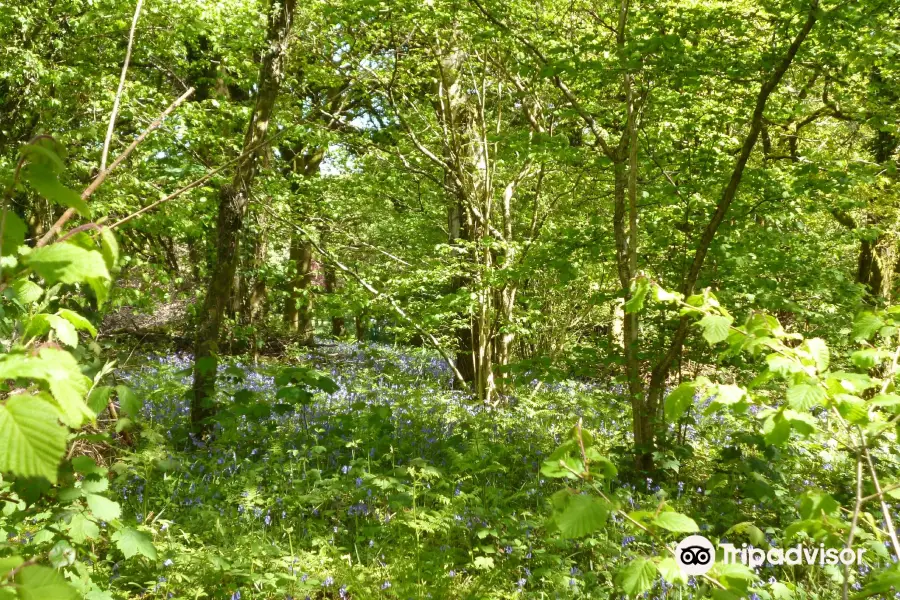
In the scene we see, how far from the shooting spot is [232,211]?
4.63 metres

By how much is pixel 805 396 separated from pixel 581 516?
0.67 metres

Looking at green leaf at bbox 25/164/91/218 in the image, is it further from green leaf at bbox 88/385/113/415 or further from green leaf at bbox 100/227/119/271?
green leaf at bbox 88/385/113/415

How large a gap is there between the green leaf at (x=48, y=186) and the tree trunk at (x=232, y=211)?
3451mm

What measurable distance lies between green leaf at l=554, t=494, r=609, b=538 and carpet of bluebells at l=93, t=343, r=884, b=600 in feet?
4.30

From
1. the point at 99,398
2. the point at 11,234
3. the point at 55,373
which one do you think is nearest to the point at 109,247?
the point at 11,234

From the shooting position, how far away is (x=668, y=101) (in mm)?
4641

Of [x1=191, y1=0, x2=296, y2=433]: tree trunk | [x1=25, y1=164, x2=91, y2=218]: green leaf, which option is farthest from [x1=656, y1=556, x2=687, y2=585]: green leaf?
[x1=191, y1=0, x2=296, y2=433]: tree trunk

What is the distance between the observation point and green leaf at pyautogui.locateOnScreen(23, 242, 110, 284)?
1051 mm

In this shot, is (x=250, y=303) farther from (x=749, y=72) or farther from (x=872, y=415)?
(x=872, y=415)

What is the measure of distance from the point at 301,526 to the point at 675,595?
2.18m

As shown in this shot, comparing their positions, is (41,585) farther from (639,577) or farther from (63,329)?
(639,577)

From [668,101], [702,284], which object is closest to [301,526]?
[702,284]

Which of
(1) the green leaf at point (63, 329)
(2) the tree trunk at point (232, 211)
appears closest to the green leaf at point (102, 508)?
(1) the green leaf at point (63, 329)

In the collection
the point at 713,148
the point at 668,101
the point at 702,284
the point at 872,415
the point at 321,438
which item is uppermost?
the point at 668,101
